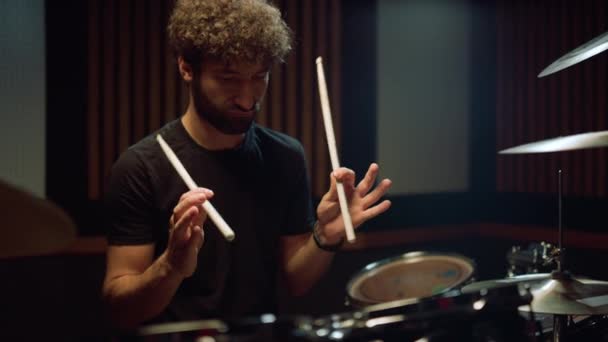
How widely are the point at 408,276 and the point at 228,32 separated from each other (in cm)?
84

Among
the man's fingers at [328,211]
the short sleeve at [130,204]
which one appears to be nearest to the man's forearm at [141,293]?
the short sleeve at [130,204]

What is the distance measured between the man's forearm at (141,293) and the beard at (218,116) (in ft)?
1.33

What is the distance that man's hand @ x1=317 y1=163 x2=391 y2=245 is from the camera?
5.20 ft

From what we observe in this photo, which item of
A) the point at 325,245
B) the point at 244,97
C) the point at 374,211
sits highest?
the point at 244,97

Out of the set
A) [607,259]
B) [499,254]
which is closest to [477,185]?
[499,254]

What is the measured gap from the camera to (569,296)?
4.94 feet

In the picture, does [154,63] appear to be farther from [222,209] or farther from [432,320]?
[432,320]

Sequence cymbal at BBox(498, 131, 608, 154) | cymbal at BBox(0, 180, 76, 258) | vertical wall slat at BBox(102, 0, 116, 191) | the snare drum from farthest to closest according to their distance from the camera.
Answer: vertical wall slat at BBox(102, 0, 116, 191) < the snare drum < cymbal at BBox(498, 131, 608, 154) < cymbal at BBox(0, 180, 76, 258)

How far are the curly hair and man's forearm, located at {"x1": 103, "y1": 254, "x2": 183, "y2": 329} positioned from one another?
0.57 meters

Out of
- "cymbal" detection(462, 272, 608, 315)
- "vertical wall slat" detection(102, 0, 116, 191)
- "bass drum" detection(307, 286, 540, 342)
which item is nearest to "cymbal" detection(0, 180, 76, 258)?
"bass drum" detection(307, 286, 540, 342)

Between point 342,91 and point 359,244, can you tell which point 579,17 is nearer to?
point 342,91

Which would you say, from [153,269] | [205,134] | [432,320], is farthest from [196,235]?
[432,320]

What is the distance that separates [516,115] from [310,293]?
5.31 feet

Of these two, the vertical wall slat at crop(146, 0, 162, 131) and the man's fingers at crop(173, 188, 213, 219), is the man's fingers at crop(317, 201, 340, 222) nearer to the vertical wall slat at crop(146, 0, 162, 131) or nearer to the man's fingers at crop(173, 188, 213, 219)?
the man's fingers at crop(173, 188, 213, 219)
